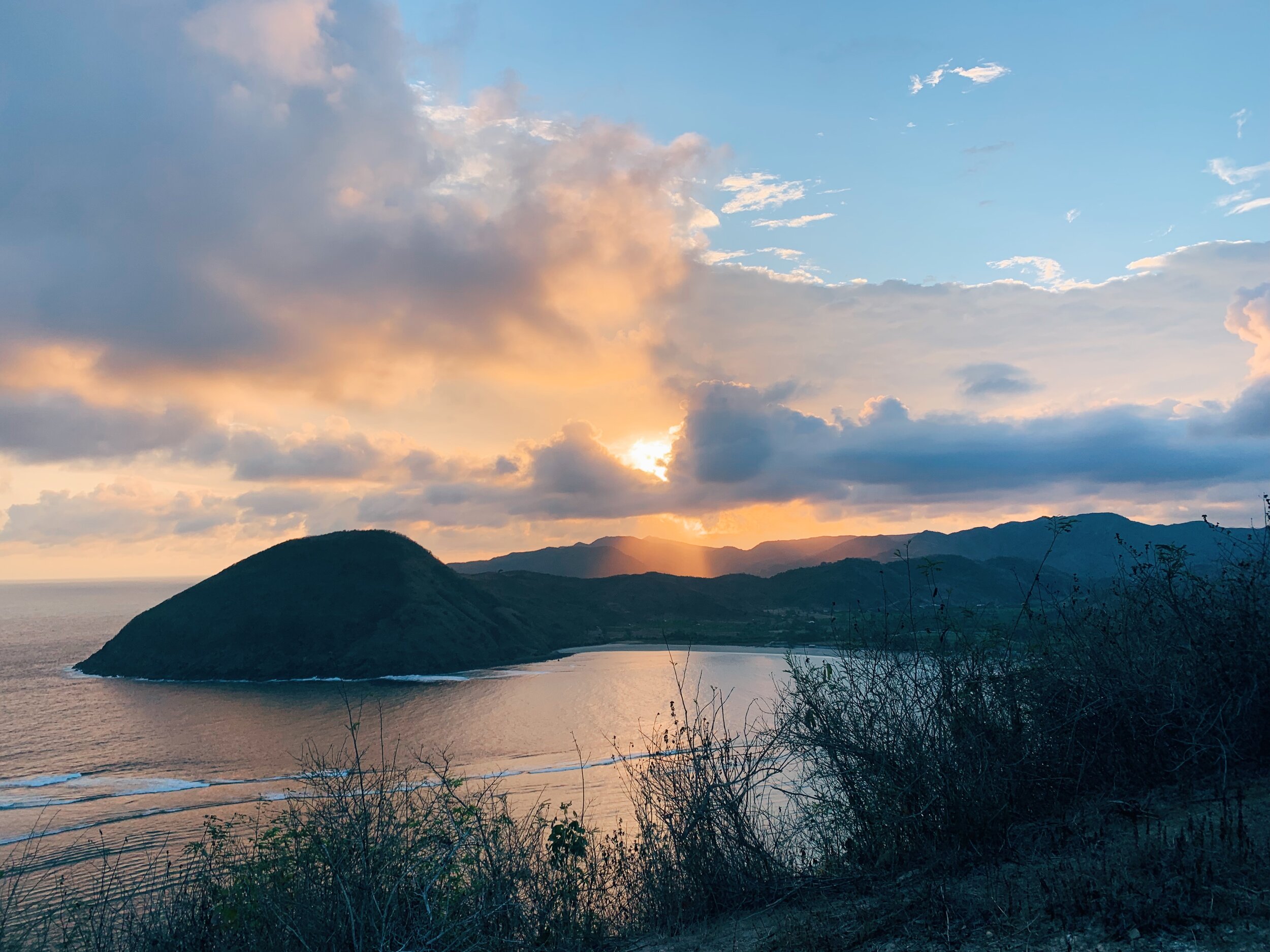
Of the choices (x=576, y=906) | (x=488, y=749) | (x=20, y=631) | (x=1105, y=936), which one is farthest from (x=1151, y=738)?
(x=20, y=631)

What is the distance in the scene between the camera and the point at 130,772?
121 feet

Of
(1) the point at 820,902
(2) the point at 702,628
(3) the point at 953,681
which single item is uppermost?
(3) the point at 953,681

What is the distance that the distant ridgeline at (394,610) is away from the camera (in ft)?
255

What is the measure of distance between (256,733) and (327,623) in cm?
3768

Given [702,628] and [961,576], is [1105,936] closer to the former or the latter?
[702,628]

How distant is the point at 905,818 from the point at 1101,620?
4.33m

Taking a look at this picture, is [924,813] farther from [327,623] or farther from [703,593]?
[703,593]

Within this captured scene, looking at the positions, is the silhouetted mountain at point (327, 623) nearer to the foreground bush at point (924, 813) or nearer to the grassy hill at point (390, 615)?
the grassy hill at point (390, 615)

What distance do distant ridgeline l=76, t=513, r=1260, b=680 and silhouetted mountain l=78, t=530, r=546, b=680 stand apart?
0.17m

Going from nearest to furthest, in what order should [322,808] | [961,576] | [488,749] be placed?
[322,808] < [488,749] < [961,576]

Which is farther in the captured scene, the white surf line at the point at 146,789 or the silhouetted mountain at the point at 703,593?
the silhouetted mountain at the point at 703,593

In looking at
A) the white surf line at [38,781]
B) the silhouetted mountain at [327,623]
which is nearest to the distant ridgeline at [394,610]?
the silhouetted mountain at [327,623]

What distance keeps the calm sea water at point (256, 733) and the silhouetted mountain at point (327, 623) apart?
4.99 metres

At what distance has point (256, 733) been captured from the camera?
47.1m
